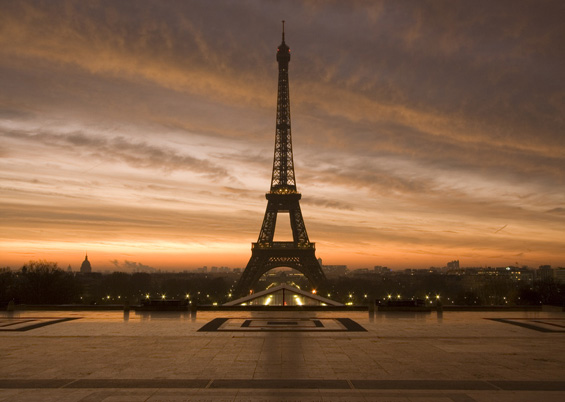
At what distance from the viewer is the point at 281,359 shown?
16703 millimetres

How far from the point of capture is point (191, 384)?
13453 millimetres

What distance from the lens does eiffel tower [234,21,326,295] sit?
86500mm

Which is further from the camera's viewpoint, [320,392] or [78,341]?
[78,341]

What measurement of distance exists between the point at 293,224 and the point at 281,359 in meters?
73.4

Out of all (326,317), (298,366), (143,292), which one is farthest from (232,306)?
(143,292)

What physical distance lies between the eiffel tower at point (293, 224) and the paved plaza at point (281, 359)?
58768 mm

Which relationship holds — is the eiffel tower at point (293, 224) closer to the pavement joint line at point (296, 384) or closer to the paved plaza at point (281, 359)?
the paved plaza at point (281, 359)

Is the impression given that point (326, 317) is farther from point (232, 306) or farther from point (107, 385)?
point (107, 385)

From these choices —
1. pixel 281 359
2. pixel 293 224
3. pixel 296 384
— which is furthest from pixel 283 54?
pixel 296 384

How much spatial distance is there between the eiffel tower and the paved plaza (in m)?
58.8

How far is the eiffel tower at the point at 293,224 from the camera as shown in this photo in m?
86.5

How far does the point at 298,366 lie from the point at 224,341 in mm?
5868

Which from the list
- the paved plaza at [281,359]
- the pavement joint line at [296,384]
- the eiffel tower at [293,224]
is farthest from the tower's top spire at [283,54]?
the pavement joint line at [296,384]

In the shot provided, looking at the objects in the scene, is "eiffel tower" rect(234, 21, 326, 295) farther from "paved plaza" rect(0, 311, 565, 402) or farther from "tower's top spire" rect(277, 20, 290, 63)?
"paved plaza" rect(0, 311, 565, 402)
